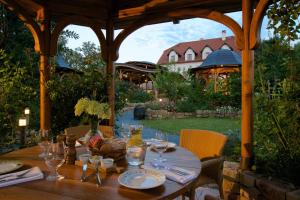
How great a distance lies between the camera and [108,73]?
461cm

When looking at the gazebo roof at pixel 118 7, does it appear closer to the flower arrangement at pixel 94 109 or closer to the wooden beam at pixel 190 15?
the wooden beam at pixel 190 15

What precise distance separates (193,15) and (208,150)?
1882mm

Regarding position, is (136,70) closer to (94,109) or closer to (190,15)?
(190,15)

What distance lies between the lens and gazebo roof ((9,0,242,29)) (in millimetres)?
3461

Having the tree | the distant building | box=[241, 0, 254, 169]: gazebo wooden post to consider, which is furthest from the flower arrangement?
the distant building

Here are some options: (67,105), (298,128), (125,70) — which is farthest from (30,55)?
(125,70)

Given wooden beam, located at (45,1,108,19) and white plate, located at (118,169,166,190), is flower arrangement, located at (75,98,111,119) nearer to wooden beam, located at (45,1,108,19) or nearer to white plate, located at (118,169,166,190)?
white plate, located at (118,169,166,190)

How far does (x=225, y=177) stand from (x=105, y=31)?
10.1 ft

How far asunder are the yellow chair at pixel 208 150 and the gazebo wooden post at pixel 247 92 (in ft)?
1.74

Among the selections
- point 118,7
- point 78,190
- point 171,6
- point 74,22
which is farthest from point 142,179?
point 118,7

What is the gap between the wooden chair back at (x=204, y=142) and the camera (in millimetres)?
2476

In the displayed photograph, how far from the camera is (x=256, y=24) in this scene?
2.82 meters

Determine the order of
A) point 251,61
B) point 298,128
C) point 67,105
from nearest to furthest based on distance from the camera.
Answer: point 298,128
point 251,61
point 67,105

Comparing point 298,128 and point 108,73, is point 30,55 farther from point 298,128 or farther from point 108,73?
point 298,128
